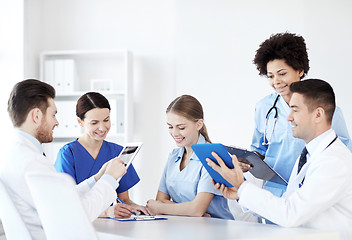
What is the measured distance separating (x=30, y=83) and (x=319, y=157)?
1.12 m

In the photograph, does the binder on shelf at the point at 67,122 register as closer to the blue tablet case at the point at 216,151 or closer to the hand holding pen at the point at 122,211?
the hand holding pen at the point at 122,211

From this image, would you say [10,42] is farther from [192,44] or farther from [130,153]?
[130,153]

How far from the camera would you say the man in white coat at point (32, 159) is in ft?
5.58

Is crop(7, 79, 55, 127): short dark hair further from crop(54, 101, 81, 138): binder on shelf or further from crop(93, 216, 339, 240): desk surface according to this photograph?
crop(54, 101, 81, 138): binder on shelf

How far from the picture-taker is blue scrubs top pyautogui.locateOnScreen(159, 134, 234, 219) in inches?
93.6

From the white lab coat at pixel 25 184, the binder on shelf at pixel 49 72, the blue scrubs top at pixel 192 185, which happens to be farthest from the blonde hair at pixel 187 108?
the binder on shelf at pixel 49 72

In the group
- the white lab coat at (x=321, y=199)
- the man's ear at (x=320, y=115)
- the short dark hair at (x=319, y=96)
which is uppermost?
the short dark hair at (x=319, y=96)

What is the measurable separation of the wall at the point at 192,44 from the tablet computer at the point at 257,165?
2.03 meters

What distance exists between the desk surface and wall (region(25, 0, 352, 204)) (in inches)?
89.2

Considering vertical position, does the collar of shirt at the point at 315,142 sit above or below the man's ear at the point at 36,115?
below

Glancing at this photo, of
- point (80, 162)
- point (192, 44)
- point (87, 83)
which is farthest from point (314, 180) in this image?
point (87, 83)

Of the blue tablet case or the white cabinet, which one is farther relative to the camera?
the white cabinet

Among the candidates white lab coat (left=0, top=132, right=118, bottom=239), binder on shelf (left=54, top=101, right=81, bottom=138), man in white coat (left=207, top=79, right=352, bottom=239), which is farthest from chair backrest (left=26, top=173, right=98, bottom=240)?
binder on shelf (left=54, top=101, right=81, bottom=138)

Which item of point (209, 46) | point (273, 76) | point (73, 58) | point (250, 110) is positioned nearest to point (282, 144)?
point (273, 76)
